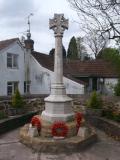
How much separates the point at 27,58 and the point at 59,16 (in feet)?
61.3

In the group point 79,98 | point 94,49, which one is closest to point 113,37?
point 79,98

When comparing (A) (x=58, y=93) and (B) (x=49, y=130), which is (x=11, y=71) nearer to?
(A) (x=58, y=93)

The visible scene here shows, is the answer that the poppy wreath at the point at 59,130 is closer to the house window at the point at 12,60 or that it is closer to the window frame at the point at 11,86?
the window frame at the point at 11,86

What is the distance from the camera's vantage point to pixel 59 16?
1227 centimetres

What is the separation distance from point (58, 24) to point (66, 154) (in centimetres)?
522

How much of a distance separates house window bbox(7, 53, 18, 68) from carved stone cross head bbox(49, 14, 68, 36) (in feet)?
52.7

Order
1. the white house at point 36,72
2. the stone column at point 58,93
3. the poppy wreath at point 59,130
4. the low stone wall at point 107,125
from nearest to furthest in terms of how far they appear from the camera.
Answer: the poppy wreath at point 59,130 < the low stone wall at point 107,125 < the stone column at point 58,93 < the white house at point 36,72

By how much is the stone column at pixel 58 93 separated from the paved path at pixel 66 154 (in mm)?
1599

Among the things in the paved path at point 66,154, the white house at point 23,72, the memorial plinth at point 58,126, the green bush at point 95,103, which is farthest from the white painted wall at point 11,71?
the paved path at point 66,154

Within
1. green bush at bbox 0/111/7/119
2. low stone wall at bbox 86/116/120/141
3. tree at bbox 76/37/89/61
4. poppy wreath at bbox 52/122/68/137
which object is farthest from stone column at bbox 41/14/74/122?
tree at bbox 76/37/89/61

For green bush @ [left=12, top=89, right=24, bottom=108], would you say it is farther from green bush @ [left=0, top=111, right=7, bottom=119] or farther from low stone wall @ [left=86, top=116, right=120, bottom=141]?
low stone wall @ [left=86, top=116, right=120, bottom=141]

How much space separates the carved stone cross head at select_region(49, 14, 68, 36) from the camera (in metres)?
12.1

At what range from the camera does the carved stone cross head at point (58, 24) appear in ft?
39.6

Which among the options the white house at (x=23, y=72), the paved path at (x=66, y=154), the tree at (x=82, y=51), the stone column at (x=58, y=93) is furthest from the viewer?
the tree at (x=82, y=51)
